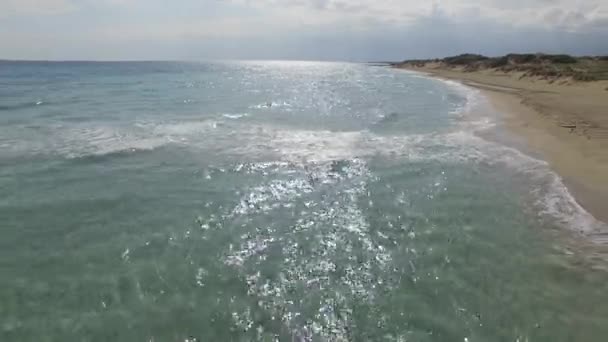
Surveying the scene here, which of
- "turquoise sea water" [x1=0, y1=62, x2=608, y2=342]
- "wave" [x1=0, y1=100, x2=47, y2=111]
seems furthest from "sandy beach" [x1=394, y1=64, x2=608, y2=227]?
"wave" [x1=0, y1=100, x2=47, y2=111]

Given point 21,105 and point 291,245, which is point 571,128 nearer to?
point 291,245

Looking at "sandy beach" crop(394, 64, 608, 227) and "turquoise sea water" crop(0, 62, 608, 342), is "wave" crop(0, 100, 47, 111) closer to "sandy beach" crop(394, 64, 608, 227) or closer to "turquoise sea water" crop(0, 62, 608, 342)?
"turquoise sea water" crop(0, 62, 608, 342)

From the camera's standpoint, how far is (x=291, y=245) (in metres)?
10.6

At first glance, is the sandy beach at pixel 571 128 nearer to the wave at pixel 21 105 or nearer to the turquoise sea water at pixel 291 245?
the turquoise sea water at pixel 291 245

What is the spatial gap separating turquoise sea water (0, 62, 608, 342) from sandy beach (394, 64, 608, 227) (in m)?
0.92

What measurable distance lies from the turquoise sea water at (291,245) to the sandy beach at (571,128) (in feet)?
3.02

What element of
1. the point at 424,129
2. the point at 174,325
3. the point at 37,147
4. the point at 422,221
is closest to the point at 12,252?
the point at 174,325

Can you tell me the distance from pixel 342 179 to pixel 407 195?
8.91 ft

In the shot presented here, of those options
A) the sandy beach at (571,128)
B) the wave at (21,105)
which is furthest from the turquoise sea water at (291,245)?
the wave at (21,105)

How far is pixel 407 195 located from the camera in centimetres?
1438

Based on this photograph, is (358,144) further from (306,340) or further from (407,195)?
(306,340)

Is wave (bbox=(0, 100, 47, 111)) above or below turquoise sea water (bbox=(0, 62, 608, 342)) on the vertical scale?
above

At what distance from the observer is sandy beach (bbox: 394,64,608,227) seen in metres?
14.9

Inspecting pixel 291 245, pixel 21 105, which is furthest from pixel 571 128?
pixel 21 105
